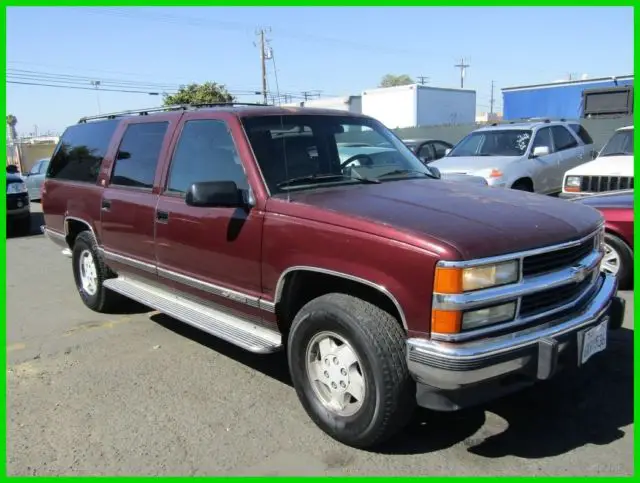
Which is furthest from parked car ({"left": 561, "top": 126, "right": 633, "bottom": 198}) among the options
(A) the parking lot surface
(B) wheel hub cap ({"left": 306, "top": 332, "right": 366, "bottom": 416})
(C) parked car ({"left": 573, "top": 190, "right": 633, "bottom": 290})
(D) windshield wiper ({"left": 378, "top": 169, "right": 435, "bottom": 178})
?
(B) wheel hub cap ({"left": 306, "top": 332, "right": 366, "bottom": 416})

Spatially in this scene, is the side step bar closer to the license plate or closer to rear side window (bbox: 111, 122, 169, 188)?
rear side window (bbox: 111, 122, 169, 188)

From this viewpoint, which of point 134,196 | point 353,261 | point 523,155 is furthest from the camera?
point 523,155

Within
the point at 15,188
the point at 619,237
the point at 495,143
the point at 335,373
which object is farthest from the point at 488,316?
the point at 15,188

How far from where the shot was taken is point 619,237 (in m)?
5.82

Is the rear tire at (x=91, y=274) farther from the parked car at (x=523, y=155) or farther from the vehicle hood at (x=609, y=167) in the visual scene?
the vehicle hood at (x=609, y=167)

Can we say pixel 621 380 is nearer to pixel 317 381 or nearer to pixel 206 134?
pixel 317 381

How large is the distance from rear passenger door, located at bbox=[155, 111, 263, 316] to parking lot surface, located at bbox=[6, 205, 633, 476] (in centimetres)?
66

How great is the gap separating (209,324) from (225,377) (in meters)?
0.46

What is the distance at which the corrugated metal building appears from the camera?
24422mm

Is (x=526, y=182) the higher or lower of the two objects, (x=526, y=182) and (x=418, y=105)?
the lower

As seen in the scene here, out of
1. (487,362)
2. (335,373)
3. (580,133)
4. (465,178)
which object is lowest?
(335,373)

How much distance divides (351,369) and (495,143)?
8.42 metres

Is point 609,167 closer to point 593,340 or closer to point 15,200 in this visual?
point 593,340

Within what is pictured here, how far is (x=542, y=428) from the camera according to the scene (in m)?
3.45
